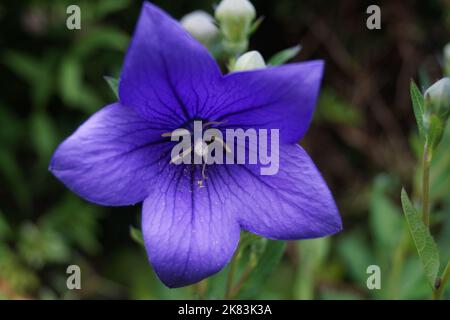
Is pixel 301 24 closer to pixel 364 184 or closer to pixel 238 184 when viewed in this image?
pixel 364 184

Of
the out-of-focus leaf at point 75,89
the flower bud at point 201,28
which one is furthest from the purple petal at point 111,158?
the out-of-focus leaf at point 75,89

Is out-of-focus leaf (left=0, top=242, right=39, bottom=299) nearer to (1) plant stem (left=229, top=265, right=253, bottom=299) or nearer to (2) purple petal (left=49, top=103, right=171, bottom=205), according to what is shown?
(1) plant stem (left=229, top=265, right=253, bottom=299)

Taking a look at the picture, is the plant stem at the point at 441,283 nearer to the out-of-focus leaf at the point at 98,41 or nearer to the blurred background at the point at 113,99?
the blurred background at the point at 113,99

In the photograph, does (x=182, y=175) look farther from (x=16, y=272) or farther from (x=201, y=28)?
(x=16, y=272)

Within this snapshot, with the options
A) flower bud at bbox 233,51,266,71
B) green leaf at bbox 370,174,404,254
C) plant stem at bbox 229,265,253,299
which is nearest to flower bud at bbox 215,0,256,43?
flower bud at bbox 233,51,266,71
